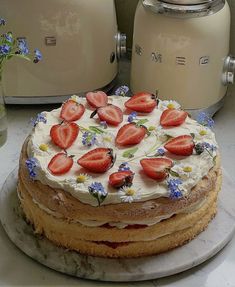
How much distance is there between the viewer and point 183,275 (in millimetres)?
1000

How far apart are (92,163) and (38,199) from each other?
97 mm

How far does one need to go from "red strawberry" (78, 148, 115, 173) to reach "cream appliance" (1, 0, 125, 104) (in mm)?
339

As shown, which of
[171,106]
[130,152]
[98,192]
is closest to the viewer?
→ [98,192]

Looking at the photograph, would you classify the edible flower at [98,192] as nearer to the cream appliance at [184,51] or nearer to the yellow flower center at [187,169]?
the yellow flower center at [187,169]

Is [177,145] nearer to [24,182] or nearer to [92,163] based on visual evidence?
[92,163]

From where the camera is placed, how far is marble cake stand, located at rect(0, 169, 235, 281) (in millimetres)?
974

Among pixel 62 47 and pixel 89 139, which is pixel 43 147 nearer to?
pixel 89 139

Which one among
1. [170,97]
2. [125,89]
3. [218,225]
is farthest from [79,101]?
[218,225]

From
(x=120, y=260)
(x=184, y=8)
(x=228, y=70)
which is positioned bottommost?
(x=120, y=260)

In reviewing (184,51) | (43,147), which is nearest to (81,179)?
(43,147)

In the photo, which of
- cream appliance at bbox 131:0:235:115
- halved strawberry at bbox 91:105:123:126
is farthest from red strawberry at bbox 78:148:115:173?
cream appliance at bbox 131:0:235:115

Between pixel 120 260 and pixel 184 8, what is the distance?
1.54 ft

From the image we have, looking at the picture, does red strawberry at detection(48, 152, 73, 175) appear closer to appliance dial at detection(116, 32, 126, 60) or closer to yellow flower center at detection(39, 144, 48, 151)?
yellow flower center at detection(39, 144, 48, 151)

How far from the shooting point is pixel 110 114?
111 centimetres
